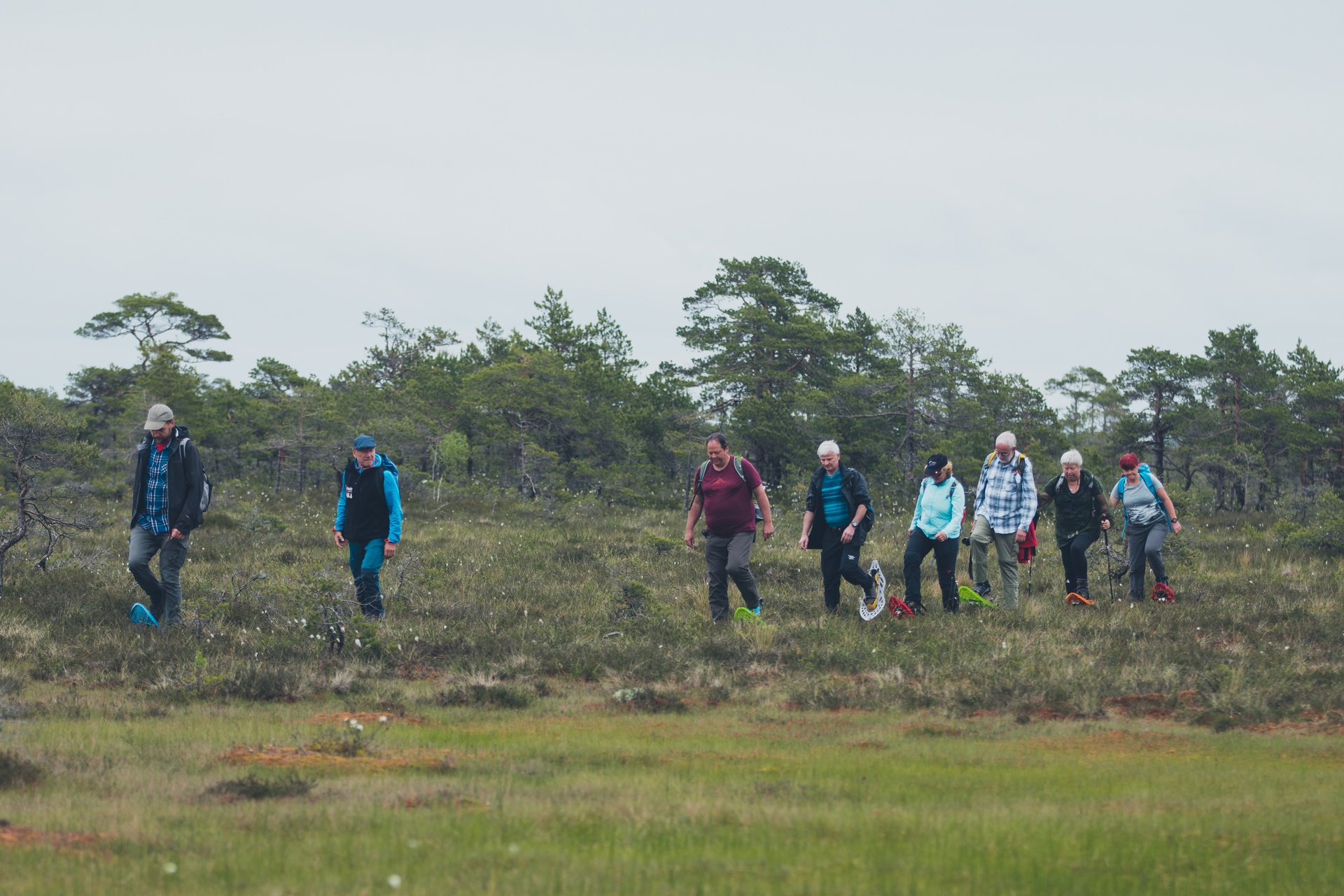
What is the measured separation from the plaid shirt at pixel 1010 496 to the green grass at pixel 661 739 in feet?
2.99

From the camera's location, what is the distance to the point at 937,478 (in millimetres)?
12188

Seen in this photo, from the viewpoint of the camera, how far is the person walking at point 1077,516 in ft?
→ 41.2

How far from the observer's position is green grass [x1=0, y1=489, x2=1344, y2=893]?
410 centimetres

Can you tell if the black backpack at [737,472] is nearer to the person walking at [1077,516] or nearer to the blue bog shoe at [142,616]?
the person walking at [1077,516]

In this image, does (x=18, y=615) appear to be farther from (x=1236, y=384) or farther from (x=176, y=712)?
Answer: (x=1236, y=384)

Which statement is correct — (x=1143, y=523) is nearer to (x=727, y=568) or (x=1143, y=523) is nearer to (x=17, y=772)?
(x=727, y=568)

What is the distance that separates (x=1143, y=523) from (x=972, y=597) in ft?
7.70

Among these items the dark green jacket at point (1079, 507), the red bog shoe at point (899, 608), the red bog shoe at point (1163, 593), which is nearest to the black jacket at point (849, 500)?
the red bog shoe at point (899, 608)

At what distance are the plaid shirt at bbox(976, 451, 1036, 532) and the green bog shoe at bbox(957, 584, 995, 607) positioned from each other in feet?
2.39

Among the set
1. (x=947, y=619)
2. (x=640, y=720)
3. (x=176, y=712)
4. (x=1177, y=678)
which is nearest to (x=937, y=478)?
(x=947, y=619)

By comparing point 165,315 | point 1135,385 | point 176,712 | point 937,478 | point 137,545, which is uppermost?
point 165,315

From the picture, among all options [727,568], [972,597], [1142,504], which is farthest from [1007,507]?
[727,568]

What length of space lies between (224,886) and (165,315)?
209 ft

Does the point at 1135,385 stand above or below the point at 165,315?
below
